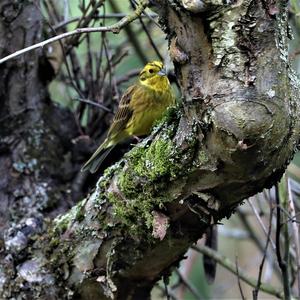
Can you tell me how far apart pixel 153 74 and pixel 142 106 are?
0.17 metres

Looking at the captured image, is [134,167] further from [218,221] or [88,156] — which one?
[88,156]

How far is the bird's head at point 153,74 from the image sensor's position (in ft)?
10.7

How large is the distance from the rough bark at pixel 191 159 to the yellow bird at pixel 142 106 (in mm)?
746

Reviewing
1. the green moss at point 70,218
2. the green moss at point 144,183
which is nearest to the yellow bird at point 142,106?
the green moss at point 70,218

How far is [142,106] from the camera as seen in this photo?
3334 mm

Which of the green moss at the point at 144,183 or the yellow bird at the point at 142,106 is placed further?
the yellow bird at the point at 142,106

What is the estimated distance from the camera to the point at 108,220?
7.70 feet

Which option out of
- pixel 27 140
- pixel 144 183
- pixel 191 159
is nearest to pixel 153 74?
pixel 27 140

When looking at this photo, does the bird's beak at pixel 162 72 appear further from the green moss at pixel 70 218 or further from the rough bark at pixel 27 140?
the green moss at pixel 70 218

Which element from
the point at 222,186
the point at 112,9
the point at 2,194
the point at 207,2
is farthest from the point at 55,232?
the point at 112,9

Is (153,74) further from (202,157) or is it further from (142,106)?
(202,157)

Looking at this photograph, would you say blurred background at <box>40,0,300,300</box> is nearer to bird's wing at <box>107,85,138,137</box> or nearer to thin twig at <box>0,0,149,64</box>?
bird's wing at <box>107,85,138,137</box>

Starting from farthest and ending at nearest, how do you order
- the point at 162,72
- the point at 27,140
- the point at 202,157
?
the point at 162,72
the point at 27,140
the point at 202,157

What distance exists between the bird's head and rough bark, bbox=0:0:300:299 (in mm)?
981
